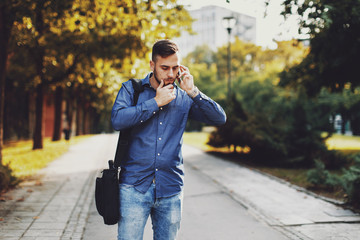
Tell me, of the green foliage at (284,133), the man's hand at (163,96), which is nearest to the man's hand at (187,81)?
the man's hand at (163,96)

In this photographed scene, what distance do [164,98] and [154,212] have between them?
806 millimetres

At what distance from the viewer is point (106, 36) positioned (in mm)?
13117

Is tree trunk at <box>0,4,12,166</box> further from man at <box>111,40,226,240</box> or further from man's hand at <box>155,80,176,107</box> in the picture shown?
man's hand at <box>155,80,176,107</box>

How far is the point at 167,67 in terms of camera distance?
8.57ft

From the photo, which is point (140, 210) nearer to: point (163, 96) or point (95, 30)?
point (163, 96)

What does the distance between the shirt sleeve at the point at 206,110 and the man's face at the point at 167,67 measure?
228 millimetres

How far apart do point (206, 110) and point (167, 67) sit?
41 cm

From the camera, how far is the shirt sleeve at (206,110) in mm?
2711

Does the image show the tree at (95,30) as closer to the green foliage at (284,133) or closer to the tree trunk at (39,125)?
the tree trunk at (39,125)

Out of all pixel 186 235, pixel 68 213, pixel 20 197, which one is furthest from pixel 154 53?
pixel 20 197

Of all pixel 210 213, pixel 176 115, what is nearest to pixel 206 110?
pixel 176 115

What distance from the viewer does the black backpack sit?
259 cm

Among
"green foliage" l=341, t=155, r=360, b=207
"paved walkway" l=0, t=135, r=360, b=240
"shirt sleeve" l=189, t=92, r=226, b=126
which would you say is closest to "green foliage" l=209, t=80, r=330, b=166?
"paved walkway" l=0, t=135, r=360, b=240

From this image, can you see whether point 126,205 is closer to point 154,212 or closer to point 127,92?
point 154,212
